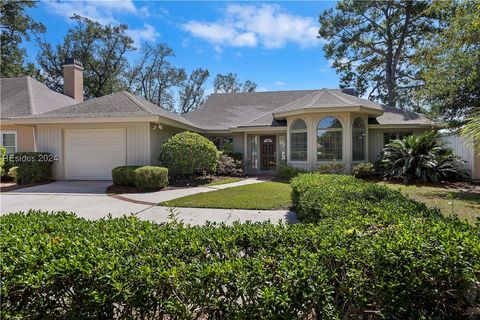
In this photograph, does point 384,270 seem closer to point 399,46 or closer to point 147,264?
point 147,264

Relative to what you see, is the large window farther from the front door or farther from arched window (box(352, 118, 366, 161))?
arched window (box(352, 118, 366, 161))

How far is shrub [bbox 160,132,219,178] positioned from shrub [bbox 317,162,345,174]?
17.4ft

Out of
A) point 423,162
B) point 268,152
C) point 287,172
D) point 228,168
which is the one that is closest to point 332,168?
point 287,172

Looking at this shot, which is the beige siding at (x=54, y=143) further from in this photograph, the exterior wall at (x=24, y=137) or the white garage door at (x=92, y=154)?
the exterior wall at (x=24, y=137)

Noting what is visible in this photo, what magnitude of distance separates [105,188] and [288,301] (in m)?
11.2

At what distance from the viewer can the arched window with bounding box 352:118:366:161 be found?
14.7 m

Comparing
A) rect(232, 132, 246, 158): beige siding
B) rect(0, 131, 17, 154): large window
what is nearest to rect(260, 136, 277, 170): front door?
rect(232, 132, 246, 158): beige siding

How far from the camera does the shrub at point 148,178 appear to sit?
11.1m

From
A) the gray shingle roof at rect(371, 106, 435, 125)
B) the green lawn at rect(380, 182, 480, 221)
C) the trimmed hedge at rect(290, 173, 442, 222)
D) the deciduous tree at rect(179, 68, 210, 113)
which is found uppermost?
the deciduous tree at rect(179, 68, 210, 113)

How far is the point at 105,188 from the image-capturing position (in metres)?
Answer: 11.6

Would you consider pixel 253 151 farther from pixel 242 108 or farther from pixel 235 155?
pixel 242 108

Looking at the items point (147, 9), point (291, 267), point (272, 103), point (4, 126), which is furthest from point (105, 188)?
point (272, 103)

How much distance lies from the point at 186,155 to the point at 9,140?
10647 millimetres

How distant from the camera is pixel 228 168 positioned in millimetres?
16203
